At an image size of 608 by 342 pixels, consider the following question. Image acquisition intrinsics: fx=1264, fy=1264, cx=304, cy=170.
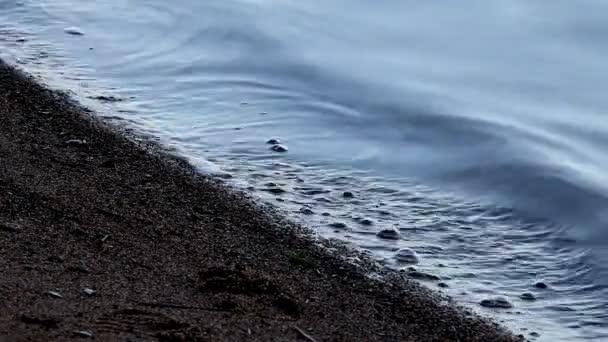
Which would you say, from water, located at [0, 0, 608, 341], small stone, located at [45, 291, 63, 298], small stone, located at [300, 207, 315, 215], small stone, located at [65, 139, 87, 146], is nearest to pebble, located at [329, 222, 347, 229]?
water, located at [0, 0, 608, 341]

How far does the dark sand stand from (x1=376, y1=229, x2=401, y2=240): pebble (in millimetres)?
497

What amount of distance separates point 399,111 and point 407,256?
2.86m

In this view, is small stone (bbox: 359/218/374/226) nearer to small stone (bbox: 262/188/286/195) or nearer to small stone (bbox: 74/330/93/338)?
small stone (bbox: 262/188/286/195)

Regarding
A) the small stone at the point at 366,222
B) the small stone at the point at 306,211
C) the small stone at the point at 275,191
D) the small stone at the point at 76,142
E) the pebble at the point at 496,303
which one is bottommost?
the pebble at the point at 496,303

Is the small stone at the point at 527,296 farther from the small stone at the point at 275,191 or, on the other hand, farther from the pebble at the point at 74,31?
the pebble at the point at 74,31

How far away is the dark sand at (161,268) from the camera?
5004 mm

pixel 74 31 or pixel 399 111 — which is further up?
pixel 74 31

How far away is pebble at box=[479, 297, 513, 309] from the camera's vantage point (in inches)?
232

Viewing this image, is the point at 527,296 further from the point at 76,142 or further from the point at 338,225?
the point at 76,142

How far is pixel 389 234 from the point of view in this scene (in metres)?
6.63

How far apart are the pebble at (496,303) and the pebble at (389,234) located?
0.82 meters

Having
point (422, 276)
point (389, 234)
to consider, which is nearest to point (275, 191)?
point (389, 234)

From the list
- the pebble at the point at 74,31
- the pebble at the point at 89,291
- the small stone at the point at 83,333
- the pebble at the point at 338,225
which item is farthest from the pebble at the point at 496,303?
the pebble at the point at 74,31

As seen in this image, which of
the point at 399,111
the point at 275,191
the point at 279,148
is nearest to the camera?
the point at 275,191
